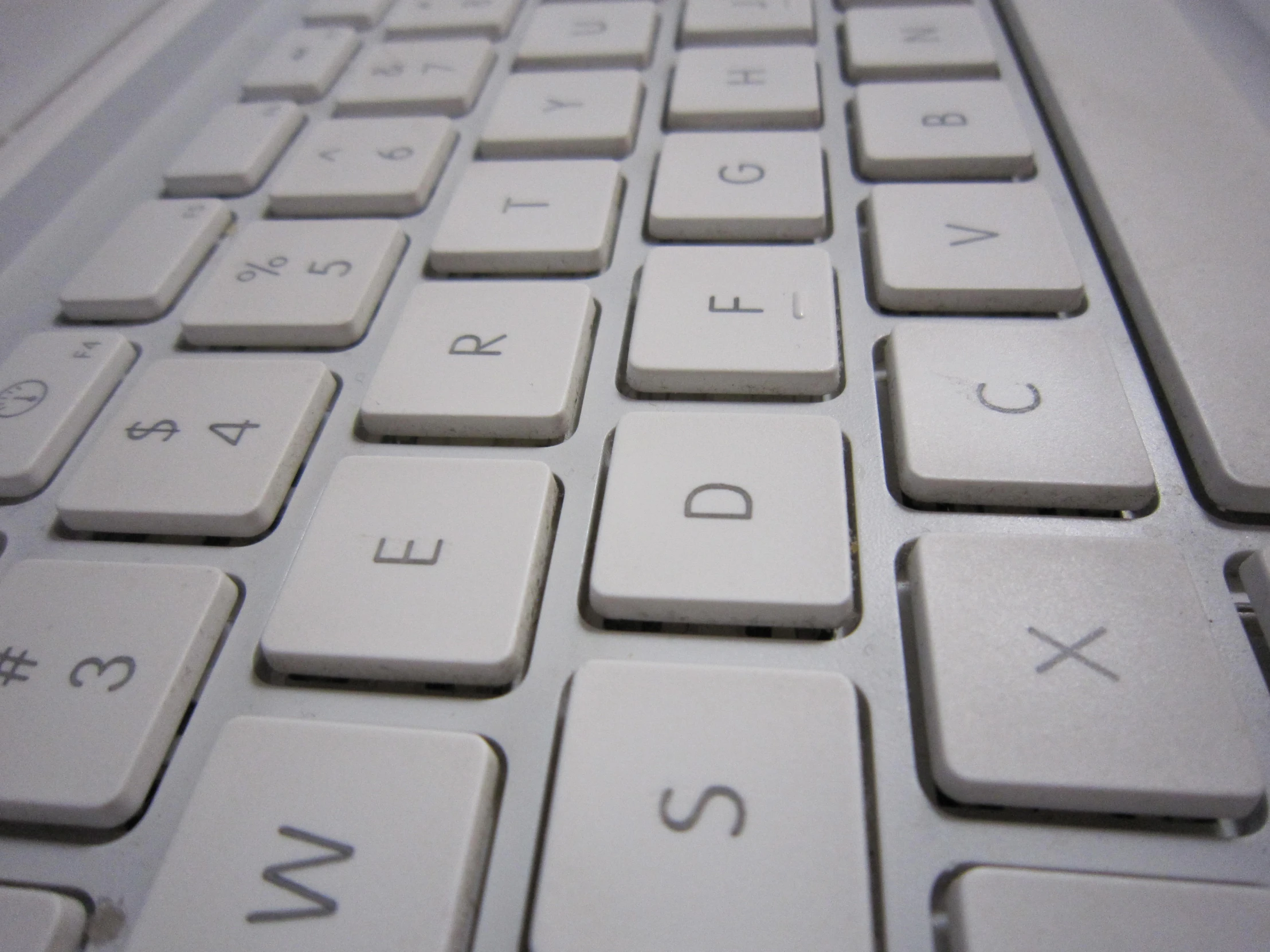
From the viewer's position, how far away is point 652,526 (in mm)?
260

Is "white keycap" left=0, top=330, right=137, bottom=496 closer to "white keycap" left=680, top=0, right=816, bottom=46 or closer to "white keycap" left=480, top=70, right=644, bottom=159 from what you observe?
"white keycap" left=480, top=70, right=644, bottom=159

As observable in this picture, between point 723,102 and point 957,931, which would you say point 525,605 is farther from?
point 723,102

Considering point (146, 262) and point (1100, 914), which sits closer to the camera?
point (1100, 914)

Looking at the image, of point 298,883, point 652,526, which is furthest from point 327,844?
point 652,526

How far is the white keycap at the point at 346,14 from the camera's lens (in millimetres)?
516

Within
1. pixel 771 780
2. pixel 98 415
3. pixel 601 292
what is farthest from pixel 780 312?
pixel 98 415

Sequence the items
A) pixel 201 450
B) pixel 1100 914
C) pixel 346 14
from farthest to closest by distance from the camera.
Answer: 1. pixel 346 14
2. pixel 201 450
3. pixel 1100 914

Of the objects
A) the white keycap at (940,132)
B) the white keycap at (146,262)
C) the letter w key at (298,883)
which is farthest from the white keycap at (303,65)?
the letter w key at (298,883)

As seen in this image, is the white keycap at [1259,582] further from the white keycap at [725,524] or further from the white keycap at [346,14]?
the white keycap at [346,14]

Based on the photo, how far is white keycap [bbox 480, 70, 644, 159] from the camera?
1.34ft

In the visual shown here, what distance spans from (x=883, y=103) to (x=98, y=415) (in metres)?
0.41

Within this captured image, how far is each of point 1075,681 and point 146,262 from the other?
43 centimetres

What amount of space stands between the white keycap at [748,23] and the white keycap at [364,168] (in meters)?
0.17

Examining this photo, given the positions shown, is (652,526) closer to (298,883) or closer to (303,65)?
(298,883)
